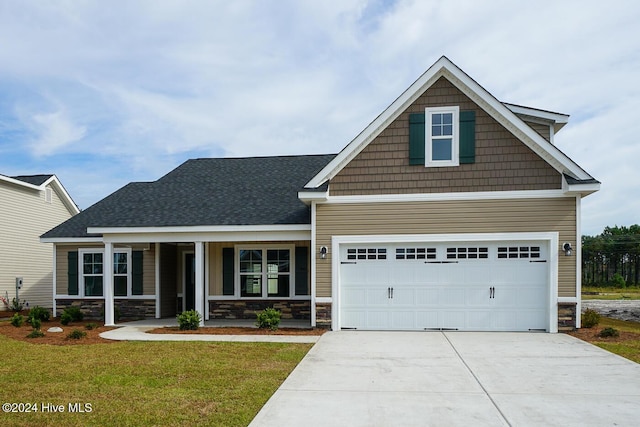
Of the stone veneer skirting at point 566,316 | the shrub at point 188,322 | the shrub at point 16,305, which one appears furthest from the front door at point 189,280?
the stone veneer skirting at point 566,316

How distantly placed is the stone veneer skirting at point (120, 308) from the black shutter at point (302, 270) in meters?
4.80

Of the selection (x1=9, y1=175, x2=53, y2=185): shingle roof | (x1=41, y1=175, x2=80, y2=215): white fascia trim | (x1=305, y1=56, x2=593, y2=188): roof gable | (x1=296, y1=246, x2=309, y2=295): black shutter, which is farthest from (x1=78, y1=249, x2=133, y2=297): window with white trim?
(x1=9, y1=175, x2=53, y2=185): shingle roof

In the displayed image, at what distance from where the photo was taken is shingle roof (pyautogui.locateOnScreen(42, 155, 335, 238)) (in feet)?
48.8

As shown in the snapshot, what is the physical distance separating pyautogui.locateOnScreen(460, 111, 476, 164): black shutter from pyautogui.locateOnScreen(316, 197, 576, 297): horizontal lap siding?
3.67 feet

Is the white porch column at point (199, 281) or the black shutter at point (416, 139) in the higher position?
the black shutter at point (416, 139)

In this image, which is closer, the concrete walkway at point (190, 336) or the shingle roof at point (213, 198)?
the concrete walkway at point (190, 336)

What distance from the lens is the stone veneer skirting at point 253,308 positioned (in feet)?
52.4

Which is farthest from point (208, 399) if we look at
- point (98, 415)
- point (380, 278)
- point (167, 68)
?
point (167, 68)

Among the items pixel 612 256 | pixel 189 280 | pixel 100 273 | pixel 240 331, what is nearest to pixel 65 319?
pixel 100 273

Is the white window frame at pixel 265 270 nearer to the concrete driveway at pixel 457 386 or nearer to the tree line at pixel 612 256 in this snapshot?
the concrete driveway at pixel 457 386

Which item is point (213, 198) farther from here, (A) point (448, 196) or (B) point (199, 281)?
A: (A) point (448, 196)

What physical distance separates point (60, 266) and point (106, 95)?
6.04m

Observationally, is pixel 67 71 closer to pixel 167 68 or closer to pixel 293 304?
pixel 167 68

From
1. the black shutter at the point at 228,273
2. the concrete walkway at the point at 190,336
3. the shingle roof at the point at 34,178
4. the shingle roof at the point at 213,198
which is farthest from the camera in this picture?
the shingle roof at the point at 34,178
